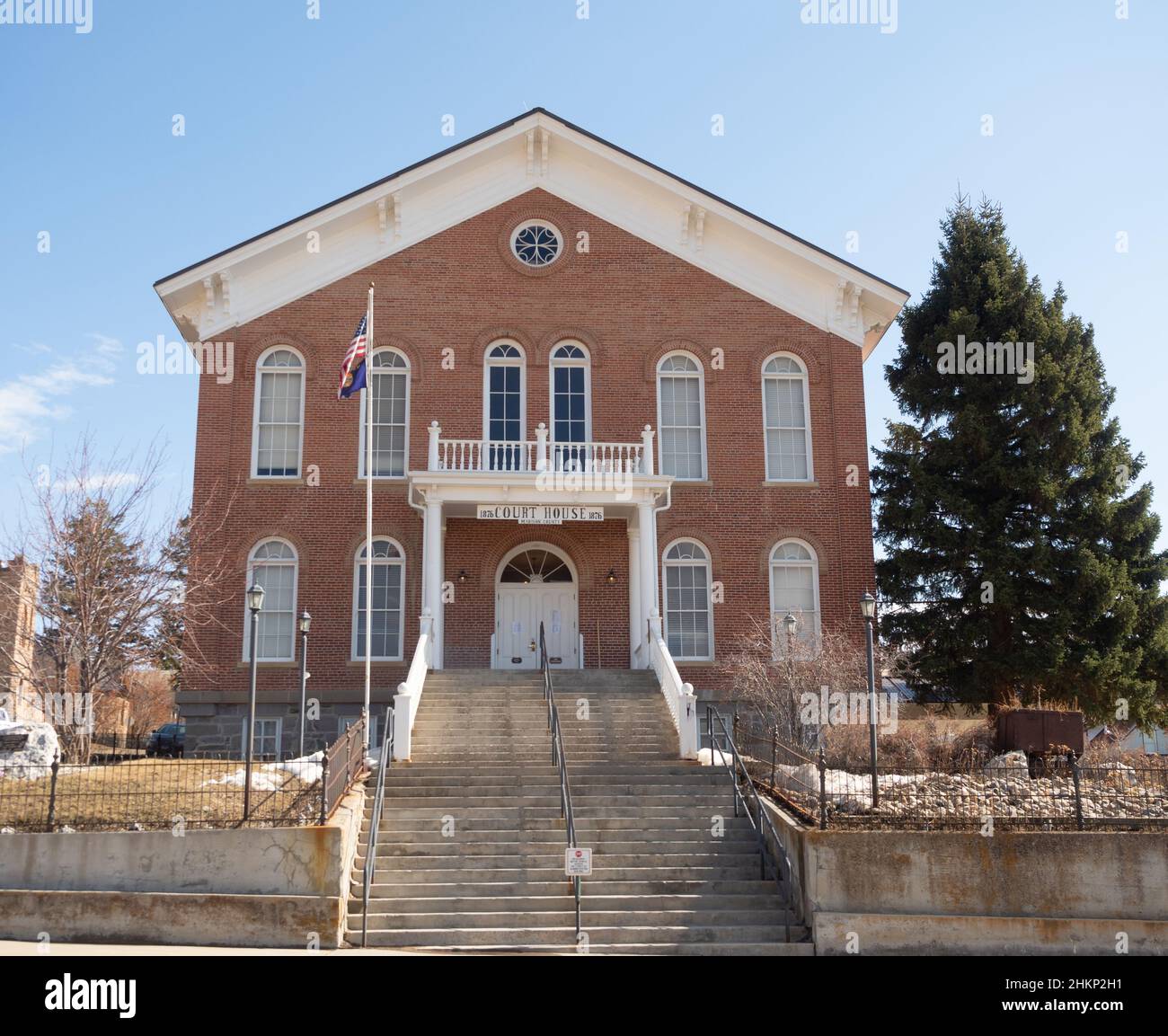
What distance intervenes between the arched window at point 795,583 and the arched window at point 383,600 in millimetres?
7563

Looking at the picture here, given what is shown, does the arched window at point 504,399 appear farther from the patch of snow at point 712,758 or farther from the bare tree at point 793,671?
the patch of snow at point 712,758

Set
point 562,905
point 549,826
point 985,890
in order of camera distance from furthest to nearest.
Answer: point 549,826, point 562,905, point 985,890

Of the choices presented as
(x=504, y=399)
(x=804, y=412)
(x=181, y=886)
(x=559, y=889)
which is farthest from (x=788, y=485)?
(x=181, y=886)

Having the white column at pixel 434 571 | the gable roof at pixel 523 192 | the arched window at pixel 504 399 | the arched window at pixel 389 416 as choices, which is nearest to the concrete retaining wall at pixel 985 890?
the white column at pixel 434 571

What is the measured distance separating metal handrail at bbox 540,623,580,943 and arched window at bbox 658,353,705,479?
6.19 meters

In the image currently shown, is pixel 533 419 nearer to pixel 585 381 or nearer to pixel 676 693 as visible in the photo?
pixel 585 381

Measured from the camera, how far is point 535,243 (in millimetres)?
26250

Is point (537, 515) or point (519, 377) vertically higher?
point (519, 377)

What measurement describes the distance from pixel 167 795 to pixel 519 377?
12669mm

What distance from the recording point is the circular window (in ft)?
85.7

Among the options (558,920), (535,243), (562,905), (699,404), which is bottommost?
(558,920)

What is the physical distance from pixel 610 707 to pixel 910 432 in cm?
1013
